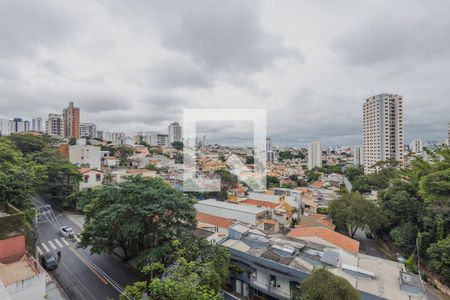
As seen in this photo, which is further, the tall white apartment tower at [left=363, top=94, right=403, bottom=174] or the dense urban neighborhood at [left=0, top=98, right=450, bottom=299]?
the tall white apartment tower at [left=363, top=94, right=403, bottom=174]

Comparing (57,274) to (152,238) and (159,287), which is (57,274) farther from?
(159,287)

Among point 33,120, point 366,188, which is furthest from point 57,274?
point 33,120

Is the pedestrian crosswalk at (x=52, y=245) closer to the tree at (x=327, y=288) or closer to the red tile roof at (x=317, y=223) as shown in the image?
the tree at (x=327, y=288)

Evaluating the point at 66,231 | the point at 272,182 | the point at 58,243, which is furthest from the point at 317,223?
the point at 272,182

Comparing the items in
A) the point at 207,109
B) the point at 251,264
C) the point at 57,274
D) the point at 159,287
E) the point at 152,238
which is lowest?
the point at 57,274

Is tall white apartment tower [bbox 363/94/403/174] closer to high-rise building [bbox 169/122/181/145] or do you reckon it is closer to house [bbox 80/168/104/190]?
house [bbox 80/168/104/190]

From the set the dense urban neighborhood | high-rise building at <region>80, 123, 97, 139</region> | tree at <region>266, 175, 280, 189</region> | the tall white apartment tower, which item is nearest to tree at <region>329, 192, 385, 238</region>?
the dense urban neighborhood

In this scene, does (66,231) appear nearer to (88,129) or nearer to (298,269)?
(298,269)
